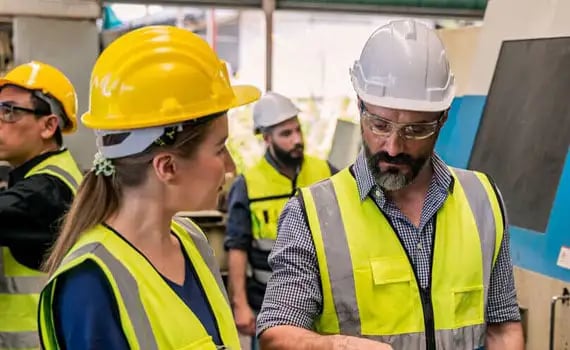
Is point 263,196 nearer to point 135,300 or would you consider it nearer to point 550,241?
point 550,241

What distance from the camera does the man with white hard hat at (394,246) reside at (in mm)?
1629

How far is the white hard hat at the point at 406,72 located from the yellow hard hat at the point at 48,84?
1.28m

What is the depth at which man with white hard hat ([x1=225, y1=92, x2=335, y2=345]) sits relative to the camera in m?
3.41

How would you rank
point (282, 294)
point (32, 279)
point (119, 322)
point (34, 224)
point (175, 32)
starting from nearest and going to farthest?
point (119, 322), point (175, 32), point (282, 294), point (34, 224), point (32, 279)

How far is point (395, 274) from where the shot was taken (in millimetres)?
1639

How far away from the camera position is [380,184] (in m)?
1.67

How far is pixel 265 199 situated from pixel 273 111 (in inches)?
18.0

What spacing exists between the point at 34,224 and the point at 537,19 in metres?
1.85

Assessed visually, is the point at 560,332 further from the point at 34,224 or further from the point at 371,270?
the point at 34,224

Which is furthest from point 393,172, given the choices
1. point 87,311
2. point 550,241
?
point 550,241

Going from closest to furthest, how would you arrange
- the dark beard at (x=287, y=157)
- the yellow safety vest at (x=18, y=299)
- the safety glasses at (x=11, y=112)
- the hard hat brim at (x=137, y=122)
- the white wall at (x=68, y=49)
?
the hard hat brim at (x=137, y=122)
the yellow safety vest at (x=18, y=299)
the safety glasses at (x=11, y=112)
the dark beard at (x=287, y=157)
the white wall at (x=68, y=49)

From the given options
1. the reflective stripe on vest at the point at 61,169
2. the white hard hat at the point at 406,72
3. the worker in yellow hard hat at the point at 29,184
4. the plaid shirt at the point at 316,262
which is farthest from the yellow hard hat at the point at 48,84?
the white hard hat at the point at 406,72

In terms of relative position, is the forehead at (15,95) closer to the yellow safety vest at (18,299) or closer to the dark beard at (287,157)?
the yellow safety vest at (18,299)

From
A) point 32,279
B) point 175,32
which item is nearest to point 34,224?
point 32,279
